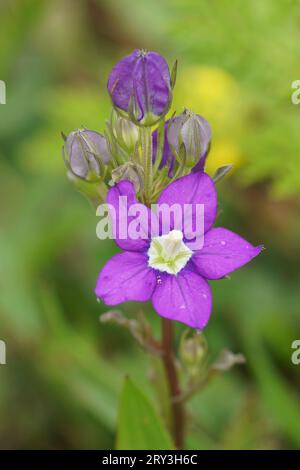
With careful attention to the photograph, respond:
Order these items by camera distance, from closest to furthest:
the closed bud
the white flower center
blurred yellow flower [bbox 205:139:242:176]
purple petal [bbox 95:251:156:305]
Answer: purple petal [bbox 95:251:156:305]
the white flower center
the closed bud
blurred yellow flower [bbox 205:139:242:176]

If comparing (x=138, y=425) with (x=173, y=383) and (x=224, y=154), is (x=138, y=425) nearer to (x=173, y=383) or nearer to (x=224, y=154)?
(x=173, y=383)

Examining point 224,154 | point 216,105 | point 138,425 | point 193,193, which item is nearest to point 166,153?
point 193,193

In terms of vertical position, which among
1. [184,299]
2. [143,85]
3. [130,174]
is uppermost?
[143,85]

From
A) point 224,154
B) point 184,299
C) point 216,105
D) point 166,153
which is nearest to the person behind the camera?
point 184,299

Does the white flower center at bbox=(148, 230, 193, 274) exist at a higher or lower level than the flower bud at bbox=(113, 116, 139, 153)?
lower

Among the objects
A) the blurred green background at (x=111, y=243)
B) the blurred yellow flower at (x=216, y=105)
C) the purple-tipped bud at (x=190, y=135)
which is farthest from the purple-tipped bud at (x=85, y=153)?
the blurred yellow flower at (x=216, y=105)

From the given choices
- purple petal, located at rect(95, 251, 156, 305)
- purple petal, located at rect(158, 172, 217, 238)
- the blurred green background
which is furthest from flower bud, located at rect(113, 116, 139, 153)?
the blurred green background

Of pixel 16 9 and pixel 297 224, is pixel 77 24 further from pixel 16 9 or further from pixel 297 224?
pixel 297 224

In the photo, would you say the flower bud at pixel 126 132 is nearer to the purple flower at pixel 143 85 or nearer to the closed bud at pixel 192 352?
the purple flower at pixel 143 85

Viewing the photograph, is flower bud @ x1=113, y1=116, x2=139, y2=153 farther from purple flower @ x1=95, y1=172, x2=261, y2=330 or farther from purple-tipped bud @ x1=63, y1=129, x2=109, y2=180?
purple flower @ x1=95, y1=172, x2=261, y2=330
